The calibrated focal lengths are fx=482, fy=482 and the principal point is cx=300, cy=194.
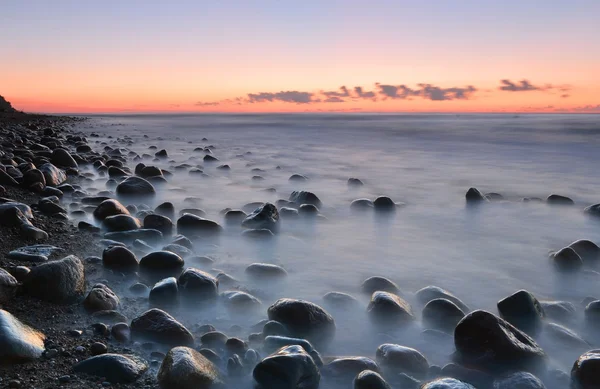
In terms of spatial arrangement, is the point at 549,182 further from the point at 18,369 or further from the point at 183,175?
the point at 18,369

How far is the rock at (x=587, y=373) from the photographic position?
2336 millimetres

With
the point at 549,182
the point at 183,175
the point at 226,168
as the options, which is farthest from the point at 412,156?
the point at 183,175

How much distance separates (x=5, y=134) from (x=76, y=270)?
42.9 feet

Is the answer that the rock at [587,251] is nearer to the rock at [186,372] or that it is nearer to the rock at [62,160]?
the rock at [186,372]

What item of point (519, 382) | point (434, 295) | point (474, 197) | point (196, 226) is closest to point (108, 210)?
point (196, 226)

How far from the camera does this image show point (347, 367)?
2412 mm

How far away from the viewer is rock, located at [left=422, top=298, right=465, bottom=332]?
2982mm

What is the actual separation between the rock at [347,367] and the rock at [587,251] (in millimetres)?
2900

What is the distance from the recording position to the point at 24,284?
2.85 metres

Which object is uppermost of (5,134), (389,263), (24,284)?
(5,134)

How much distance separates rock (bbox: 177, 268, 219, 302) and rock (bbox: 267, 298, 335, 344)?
21.7 inches

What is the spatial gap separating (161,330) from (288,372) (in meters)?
0.82

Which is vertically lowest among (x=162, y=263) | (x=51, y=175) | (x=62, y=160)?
(x=162, y=263)

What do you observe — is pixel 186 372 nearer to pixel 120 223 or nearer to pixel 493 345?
pixel 493 345
